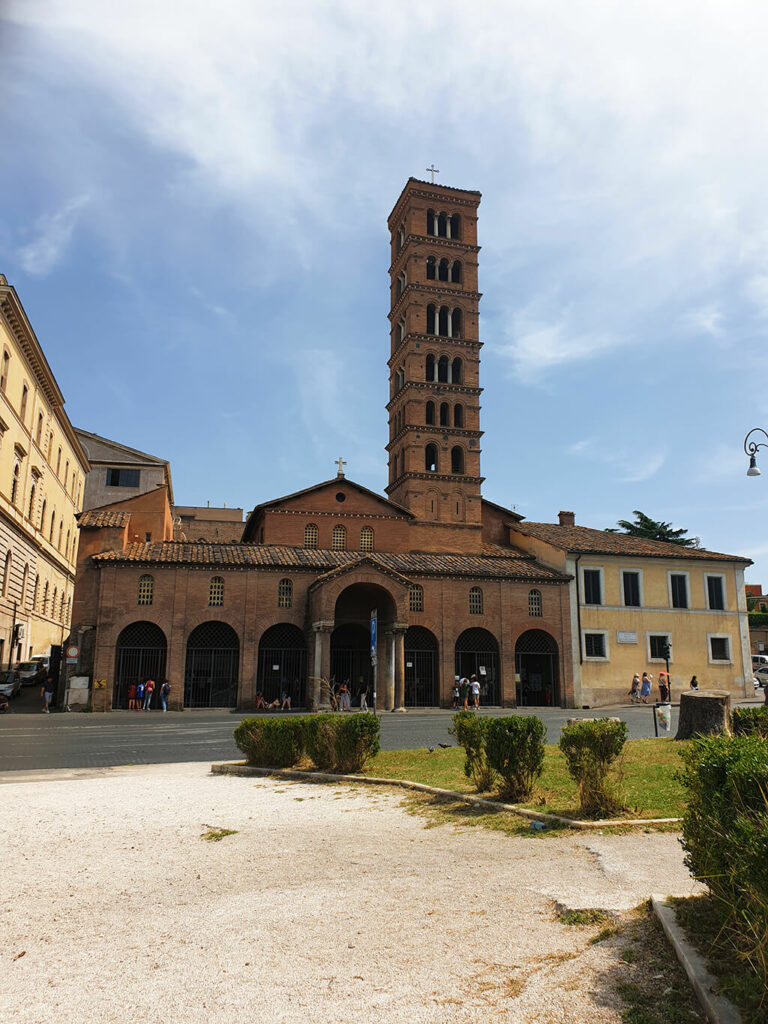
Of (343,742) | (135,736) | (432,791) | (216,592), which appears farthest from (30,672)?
(432,791)

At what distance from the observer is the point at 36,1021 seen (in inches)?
170

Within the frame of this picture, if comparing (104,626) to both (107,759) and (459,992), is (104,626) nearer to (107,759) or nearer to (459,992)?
(107,759)

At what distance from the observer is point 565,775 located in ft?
39.8

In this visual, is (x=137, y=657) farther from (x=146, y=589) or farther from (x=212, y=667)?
(x=212, y=667)

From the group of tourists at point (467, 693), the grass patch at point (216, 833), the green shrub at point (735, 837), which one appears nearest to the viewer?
the green shrub at point (735, 837)

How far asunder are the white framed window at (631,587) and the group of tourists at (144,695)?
25.6m

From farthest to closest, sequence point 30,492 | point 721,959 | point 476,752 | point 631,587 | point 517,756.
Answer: point 30,492
point 631,587
point 476,752
point 517,756
point 721,959

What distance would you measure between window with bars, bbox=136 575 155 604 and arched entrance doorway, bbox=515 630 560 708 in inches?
770

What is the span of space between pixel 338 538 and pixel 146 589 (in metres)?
12.3

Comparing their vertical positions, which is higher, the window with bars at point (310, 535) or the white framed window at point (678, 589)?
Answer: the window with bars at point (310, 535)

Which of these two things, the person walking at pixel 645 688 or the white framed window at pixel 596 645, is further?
the white framed window at pixel 596 645

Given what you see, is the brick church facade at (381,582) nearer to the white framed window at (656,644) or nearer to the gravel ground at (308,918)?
the white framed window at (656,644)

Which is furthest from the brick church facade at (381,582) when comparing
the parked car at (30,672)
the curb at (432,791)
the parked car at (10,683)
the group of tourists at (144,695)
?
the curb at (432,791)

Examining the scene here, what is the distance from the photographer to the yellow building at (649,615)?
43000 millimetres
